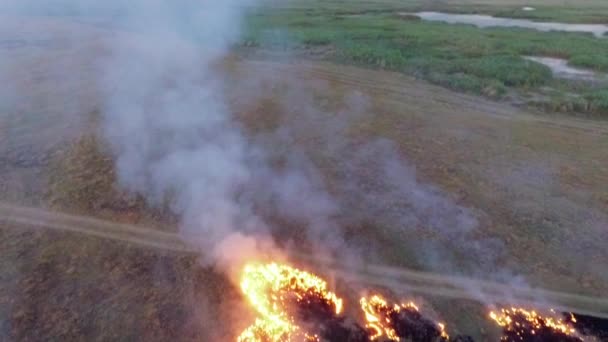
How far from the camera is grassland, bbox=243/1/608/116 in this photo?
625 inches

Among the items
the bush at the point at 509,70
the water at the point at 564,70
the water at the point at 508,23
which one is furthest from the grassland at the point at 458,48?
the water at the point at 508,23

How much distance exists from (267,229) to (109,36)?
60.7 ft

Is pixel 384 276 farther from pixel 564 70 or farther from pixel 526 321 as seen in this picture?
pixel 564 70

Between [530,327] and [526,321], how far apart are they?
10 cm

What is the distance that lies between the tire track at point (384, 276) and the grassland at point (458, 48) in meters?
8.96

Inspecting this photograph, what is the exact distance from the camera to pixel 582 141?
12.4 metres

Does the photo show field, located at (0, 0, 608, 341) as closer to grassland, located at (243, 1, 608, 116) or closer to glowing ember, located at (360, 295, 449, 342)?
grassland, located at (243, 1, 608, 116)

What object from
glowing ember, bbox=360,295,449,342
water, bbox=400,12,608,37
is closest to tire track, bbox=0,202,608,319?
glowing ember, bbox=360,295,449,342

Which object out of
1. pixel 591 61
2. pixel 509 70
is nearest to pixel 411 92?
pixel 509 70

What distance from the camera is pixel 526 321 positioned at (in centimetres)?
674

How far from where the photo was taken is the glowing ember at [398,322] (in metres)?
6.53

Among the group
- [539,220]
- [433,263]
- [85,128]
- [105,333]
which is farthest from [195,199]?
[539,220]

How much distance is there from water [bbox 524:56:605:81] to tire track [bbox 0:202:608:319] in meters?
12.1

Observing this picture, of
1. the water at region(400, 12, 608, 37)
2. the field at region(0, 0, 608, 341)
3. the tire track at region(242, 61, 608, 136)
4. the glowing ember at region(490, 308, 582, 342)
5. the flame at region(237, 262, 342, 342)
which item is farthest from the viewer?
the water at region(400, 12, 608, 37)
